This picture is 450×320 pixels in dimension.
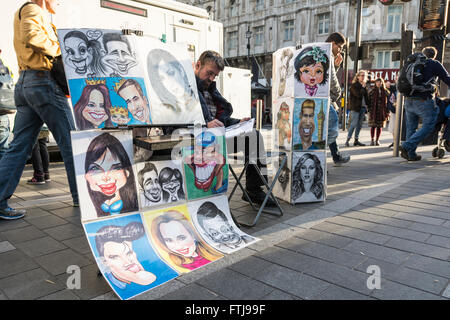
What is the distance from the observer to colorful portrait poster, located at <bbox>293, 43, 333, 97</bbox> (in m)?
3.74

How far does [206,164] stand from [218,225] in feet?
1.74

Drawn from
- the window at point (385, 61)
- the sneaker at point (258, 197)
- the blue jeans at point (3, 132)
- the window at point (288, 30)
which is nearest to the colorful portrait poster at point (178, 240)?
the sneaker at point (258, 197)

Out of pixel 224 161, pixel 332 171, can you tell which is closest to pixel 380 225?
pixel 224 161

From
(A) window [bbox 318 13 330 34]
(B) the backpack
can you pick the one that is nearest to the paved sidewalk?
(B) the backpack

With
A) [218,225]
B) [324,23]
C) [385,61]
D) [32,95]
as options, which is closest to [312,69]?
[218,225]

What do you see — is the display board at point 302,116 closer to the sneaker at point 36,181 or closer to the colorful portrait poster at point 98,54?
the colorful portrait poster at point 98,54

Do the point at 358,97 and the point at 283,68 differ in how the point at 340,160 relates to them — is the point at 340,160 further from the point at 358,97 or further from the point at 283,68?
the point at 358,97

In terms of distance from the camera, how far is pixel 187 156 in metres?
2.86

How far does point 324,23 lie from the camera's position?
30719mm

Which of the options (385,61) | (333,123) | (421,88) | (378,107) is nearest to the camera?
(333,123)

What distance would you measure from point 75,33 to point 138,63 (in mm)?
494

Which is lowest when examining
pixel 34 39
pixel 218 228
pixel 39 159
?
pixel 218 228

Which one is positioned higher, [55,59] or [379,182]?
[55,59]

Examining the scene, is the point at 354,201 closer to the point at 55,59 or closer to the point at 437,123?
the point at 55,59
